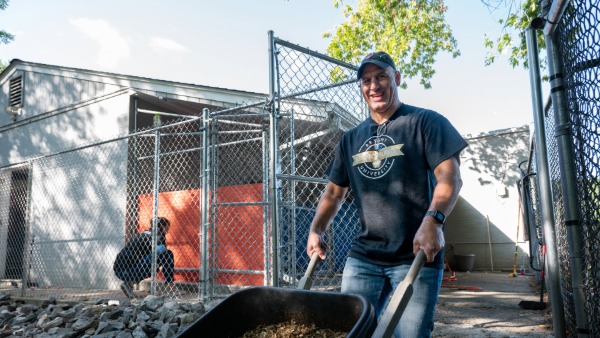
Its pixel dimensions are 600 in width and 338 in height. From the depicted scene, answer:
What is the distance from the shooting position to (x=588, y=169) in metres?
2.12

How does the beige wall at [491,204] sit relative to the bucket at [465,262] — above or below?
above

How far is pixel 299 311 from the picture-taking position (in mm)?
1856

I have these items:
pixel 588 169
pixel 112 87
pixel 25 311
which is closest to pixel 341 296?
pixel 588 169

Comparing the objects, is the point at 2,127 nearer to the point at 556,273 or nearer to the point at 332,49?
the point at 332,49

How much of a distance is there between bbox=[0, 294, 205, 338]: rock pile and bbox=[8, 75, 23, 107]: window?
726cm

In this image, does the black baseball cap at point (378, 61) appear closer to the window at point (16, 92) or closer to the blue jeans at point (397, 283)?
the blue jeans at point (397, 283)

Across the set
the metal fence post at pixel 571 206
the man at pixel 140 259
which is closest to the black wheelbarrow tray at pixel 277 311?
the metal fence post at pixel 571 206

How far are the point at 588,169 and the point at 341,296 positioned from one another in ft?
4.23

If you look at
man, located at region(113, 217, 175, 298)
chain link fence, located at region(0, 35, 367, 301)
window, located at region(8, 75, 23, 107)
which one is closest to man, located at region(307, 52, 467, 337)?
chain link fence, located at region(0, 35, 367, 301)

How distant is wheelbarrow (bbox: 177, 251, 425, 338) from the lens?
1.61 m

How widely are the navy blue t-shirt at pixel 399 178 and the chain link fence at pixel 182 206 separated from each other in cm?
256

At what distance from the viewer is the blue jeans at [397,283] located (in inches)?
80.0

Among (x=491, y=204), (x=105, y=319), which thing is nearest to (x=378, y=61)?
(x=105, y=319)

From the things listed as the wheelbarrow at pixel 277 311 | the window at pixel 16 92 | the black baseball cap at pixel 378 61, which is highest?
the window at pixel 16 92
